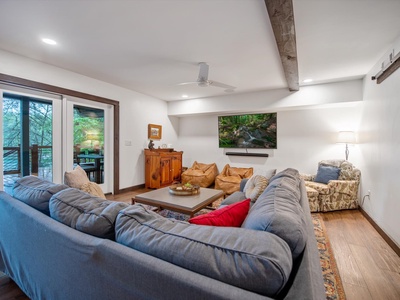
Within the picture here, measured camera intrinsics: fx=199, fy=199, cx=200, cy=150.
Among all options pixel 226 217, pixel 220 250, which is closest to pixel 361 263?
pixel 226 217

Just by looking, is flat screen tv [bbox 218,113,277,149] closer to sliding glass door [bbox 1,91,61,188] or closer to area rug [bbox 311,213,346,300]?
area rug [bbox 311,213,346,300]

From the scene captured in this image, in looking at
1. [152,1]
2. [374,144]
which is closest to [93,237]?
[152,1]

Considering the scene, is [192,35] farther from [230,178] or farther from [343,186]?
[343,186]

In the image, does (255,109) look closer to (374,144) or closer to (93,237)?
(374,144)

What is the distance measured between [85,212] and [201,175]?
159 inches

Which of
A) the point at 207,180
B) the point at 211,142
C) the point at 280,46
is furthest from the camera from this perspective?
the point at 211,142

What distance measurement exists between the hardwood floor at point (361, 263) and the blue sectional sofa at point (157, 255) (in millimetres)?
891

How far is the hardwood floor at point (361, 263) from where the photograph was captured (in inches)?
65.0

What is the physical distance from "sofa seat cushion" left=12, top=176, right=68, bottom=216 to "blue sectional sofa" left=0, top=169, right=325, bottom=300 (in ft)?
0.25

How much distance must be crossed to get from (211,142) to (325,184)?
307 cm

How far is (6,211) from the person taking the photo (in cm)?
149

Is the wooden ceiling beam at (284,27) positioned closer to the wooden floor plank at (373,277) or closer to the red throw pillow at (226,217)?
the red throw pillow at (226,217)

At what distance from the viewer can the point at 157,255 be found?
80 cm

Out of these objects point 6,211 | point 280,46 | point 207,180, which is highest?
point 280,46
